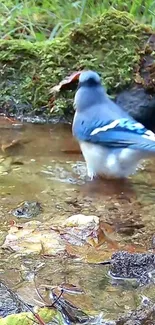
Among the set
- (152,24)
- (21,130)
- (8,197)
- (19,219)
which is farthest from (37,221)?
(152,24)

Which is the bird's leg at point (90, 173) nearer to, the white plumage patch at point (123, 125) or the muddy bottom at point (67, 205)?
the muddy bottom at point (67, 205)

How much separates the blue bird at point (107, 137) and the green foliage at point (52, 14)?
1.96m

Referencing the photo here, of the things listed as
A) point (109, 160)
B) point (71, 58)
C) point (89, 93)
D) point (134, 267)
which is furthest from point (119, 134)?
point (134, 267)

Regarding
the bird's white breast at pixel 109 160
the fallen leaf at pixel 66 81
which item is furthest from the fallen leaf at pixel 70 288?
the fallen leaf at pixel 66 81

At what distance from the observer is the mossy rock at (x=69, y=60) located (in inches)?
231

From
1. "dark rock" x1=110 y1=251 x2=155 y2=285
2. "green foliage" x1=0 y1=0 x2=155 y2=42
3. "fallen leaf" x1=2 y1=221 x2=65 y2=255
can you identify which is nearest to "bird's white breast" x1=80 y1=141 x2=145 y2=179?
"fallen leaf" x1=2 y1=221 x2=65 y2=255

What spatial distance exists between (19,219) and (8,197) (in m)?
0.45

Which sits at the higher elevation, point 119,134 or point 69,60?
point 119,134

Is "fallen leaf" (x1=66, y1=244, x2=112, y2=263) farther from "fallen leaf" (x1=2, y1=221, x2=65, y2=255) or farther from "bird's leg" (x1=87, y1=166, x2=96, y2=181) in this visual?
"bird's leg" (x1=87, y1=166, x2=96, y2=181)

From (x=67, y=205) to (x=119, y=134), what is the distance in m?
0.79

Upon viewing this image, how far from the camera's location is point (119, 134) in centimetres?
441

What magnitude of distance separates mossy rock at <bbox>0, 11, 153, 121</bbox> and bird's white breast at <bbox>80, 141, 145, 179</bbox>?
1.34 metres

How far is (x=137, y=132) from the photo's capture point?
4309 millimetres

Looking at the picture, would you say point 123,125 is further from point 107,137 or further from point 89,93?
point 89,93
